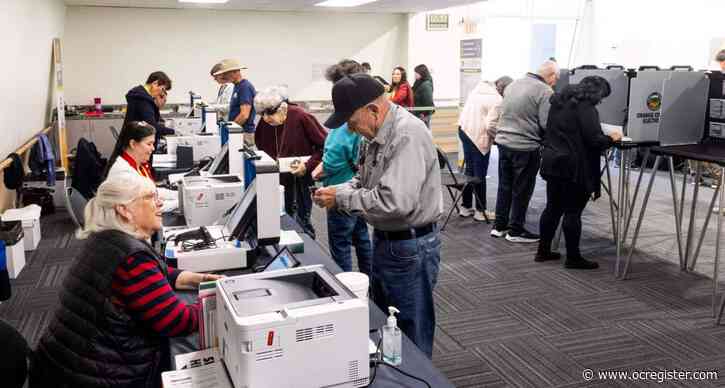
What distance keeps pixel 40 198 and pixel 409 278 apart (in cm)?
479

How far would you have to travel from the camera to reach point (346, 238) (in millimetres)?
3426

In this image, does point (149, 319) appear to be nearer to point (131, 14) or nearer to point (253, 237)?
point (253, 237)

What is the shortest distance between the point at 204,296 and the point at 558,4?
11.0 m

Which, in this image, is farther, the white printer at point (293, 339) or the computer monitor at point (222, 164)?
the computer monitor at point (222, 164)

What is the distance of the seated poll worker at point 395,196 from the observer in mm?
2053

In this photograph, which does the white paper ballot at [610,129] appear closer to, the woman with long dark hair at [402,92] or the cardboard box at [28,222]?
the woman with long dark hair at [402,92]

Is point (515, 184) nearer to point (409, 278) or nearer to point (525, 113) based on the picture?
point (525, 113)

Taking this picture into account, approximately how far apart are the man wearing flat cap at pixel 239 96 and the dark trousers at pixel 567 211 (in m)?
2.64

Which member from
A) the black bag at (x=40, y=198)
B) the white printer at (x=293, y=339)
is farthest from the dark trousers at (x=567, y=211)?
the black bag at (x=40, y=198)

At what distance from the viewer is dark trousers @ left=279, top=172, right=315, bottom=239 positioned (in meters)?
3.82

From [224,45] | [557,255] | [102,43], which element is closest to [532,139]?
[557,255]

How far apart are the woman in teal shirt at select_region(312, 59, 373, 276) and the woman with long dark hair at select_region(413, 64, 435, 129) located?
17.0ft

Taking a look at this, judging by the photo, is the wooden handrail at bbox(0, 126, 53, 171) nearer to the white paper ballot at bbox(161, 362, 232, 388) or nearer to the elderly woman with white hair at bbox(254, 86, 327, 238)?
the elderly woman with white hair at bbox(254, 86, 327, 238)

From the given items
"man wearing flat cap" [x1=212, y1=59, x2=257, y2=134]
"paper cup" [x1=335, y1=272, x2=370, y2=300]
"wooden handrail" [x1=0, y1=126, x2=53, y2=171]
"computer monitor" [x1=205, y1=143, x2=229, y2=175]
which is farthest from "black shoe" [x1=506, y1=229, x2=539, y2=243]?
"wooden handrail" [x1=0, y1=126, x2=53, y2=171]
